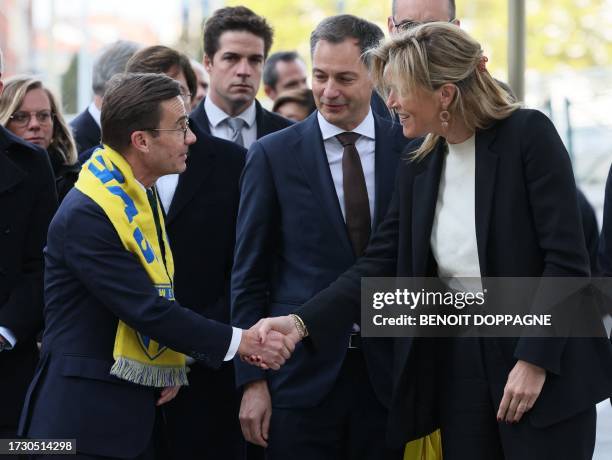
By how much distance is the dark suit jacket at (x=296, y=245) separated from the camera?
4316 mm

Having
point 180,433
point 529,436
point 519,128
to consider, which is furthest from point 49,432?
point 519,128

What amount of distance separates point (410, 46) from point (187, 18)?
18.9 meters

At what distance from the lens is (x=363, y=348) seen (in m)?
4.28

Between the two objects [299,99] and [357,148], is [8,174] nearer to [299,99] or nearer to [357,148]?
[357,148]

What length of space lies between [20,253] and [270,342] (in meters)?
1.18

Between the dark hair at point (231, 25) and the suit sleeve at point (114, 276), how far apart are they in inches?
107

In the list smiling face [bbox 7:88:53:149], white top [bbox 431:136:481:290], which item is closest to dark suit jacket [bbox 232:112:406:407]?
white top [bbox 431:136:481:290]

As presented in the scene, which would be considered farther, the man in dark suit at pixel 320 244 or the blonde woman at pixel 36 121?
the blonde woman at pixel 36 121

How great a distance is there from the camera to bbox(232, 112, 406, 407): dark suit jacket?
432 centimetres

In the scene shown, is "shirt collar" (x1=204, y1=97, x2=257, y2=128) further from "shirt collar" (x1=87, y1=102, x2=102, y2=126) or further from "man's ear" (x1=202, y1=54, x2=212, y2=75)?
"shirt collar" (x1=87, y1=102, x2=102, y2=126)

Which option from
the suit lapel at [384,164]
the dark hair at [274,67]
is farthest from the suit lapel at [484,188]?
the dark hair at [274,67]

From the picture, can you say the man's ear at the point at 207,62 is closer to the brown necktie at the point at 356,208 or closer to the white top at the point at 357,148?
the white top at the point at 357,148

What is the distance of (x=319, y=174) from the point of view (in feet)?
14.4

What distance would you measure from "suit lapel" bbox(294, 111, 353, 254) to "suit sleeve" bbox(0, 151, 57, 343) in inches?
43.0
